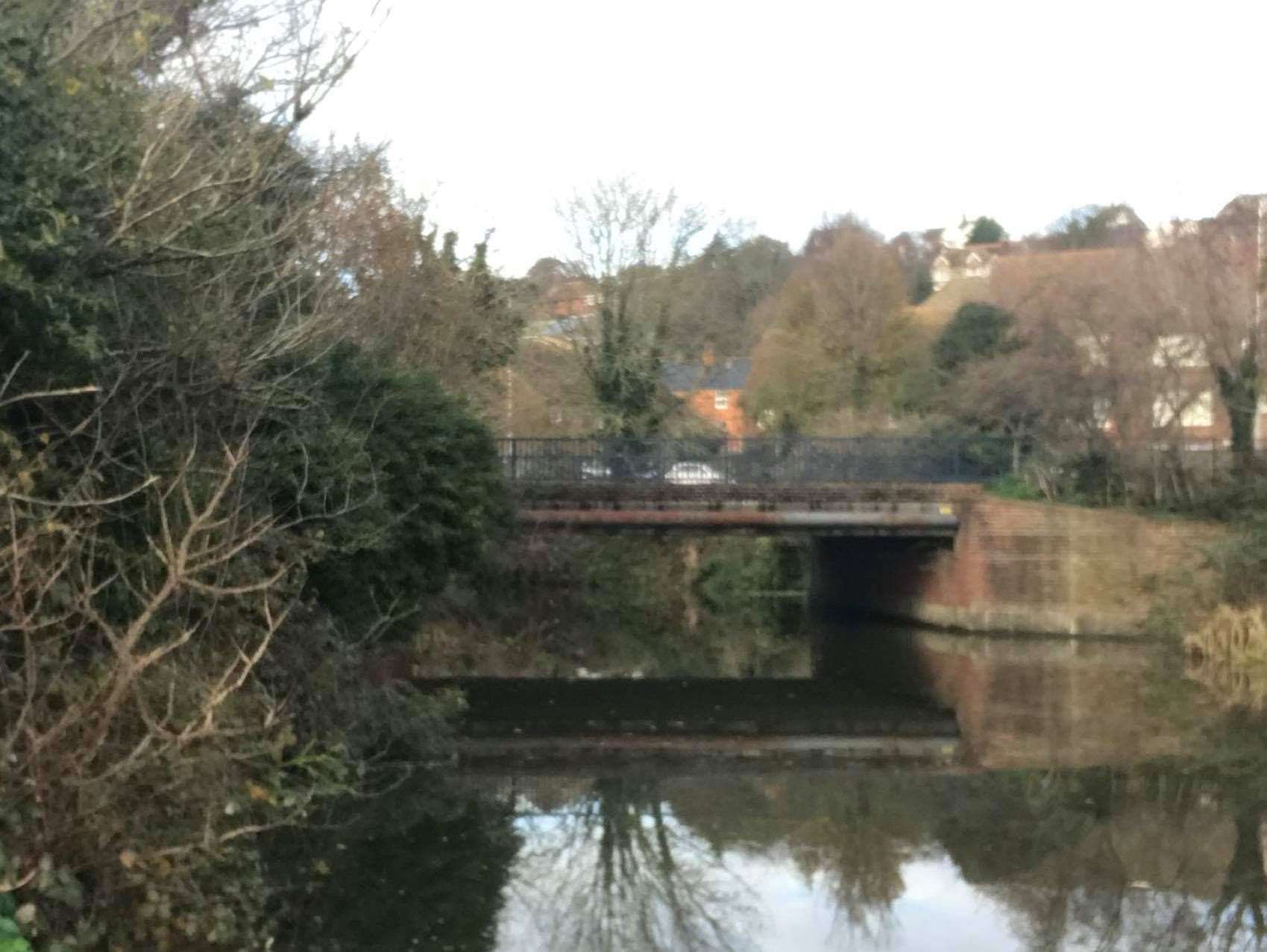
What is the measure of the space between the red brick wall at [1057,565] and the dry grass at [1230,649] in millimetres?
3737

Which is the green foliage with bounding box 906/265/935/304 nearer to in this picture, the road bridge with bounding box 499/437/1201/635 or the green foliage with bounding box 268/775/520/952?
the road bridge with bounding box 499/437/1201/635

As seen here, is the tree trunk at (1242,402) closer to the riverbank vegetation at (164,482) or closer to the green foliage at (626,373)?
the green foliage at (626,373)

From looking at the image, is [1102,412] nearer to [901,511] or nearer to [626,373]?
[901,511]

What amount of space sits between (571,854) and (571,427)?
27.7 meters

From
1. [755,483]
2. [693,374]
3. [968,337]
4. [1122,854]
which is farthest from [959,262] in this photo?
[1122,854]

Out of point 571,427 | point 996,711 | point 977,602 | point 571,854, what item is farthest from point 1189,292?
point 571,854

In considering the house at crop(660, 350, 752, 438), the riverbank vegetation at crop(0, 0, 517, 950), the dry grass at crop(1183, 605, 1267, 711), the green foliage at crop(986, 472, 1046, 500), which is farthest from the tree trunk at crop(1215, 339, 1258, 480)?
the riverbank vegetation at crop(0, 0, 517, 950)

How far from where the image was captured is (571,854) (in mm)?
11836

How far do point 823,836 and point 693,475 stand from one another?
19.6 metres

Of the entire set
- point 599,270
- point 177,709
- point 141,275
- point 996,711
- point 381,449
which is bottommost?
point 996,711

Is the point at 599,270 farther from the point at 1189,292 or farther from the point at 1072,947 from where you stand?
the point at 1072,947

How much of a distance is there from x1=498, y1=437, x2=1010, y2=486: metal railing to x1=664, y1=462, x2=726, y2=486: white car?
0.02m

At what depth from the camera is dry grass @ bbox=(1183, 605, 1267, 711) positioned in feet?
75.7

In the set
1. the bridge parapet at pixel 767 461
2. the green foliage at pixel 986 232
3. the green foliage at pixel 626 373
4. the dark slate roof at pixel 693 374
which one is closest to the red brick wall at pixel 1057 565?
the bridge parapet at pixel 767 461
